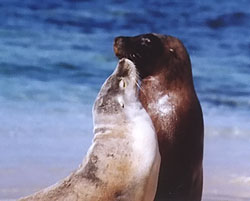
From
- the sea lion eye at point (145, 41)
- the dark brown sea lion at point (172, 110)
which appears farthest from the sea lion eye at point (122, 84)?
the sea lion eye at point (145, 41)

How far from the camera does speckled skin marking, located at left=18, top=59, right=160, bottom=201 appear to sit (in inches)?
248

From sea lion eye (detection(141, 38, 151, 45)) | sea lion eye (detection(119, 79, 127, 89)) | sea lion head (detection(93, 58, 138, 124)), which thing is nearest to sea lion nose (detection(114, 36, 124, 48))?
sea lion eye (detection(141, 38, 151, 45))

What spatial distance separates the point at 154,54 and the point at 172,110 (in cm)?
50

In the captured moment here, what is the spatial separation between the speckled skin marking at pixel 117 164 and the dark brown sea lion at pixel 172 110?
2.39 feet

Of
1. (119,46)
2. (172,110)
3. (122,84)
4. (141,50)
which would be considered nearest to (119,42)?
(119,46)

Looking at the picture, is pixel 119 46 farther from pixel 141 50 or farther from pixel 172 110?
pixel 172 110

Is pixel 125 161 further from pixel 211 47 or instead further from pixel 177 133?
pixel 211 47

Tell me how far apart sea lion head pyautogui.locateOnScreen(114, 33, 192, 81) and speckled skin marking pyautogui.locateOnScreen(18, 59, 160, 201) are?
3.19 feet

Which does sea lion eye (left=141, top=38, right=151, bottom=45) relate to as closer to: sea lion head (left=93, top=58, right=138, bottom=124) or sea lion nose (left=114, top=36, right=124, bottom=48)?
sea lion nose (left=114, top=36, right=124, bottom=48)

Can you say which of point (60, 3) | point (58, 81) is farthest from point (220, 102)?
point (60, 3)

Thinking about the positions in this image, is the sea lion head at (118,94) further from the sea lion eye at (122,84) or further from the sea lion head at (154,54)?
the sea lion head at (154,54)

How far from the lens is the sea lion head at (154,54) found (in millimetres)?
7512

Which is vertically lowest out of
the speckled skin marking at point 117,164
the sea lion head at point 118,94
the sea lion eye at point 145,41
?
the speckled skin marking at point 117,164

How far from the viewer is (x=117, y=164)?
6375mm
